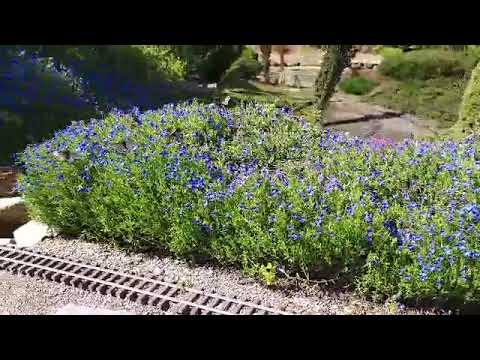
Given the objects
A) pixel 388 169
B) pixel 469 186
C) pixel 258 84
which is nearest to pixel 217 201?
pixel 388 169

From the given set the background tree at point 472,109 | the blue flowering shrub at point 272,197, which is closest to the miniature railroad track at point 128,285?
the blue flowering shrub at point 272,197

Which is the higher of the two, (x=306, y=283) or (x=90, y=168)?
(x=90, y=168)

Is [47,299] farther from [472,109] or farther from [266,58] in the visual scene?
[266,58]

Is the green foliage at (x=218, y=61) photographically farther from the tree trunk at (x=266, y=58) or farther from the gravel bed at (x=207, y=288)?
the gravel bed at (x=207, y=288)

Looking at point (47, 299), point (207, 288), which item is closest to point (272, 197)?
point (207, 288)
